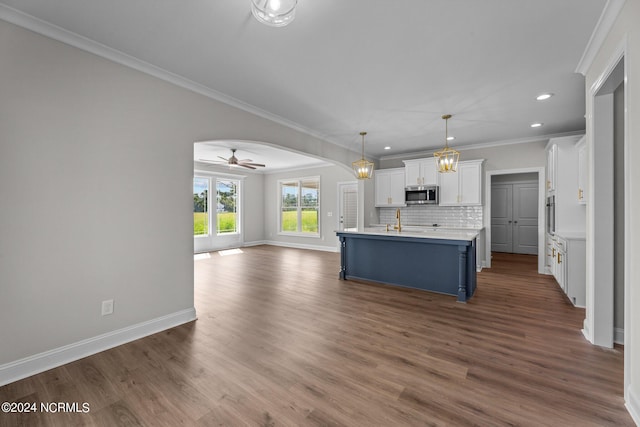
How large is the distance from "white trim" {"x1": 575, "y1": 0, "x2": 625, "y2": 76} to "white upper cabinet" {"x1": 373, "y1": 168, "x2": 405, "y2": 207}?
14.0 feet

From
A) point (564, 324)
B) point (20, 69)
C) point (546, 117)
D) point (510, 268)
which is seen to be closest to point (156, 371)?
point (20, 69)

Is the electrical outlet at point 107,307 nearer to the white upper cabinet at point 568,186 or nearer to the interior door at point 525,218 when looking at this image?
the white upper cabinet at point 568,186

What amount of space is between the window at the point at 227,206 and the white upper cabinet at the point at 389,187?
15.8 feet

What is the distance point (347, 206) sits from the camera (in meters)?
8.37

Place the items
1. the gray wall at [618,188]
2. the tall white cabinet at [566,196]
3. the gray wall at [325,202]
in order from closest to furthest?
the gray wall at [618,188]
the tall white cabinet at [566,196]
the gray wall at [325,202]

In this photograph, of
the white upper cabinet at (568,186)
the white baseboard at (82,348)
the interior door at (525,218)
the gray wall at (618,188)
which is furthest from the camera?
the interior door at (525,218)

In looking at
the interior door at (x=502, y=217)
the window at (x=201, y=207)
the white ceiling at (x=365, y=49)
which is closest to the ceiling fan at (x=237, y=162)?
the window at (x=201, y=207)

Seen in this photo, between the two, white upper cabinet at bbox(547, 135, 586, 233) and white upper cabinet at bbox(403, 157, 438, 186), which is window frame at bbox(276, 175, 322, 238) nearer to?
white upper cabinet at bbox(403, 157, 438, 186)

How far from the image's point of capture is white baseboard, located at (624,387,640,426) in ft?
5.31

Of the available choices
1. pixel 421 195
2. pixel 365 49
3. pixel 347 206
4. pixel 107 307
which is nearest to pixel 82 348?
pixel 107 307

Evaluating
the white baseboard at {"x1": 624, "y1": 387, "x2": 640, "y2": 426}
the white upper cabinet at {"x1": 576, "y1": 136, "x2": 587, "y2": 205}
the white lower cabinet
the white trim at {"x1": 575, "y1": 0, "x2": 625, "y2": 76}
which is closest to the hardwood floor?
the white baseboard at {"x1": 624, "y1": 387, "x2": 640, "y2": 426}

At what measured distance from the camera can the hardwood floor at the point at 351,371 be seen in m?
1.73

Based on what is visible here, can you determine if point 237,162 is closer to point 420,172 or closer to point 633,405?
point 420,172

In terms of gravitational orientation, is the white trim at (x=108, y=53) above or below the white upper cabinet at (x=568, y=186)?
above
